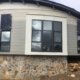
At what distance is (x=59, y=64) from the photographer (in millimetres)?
21422

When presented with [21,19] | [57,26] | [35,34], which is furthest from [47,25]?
[21,19]

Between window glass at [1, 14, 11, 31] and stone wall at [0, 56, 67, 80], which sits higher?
window glass at [1, 14, 11, 31]

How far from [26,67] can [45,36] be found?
302 cm

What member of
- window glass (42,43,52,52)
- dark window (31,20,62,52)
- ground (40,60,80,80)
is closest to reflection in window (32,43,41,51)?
dark window (31,20,62,52)

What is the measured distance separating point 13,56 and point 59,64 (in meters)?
3.90

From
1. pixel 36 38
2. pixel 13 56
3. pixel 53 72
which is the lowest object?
pixel 53 72

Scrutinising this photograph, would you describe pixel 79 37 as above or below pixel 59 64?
above

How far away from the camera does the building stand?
2094 cm

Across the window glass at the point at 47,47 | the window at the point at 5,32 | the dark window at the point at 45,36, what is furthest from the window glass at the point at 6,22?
the window glass at the point at 47,47

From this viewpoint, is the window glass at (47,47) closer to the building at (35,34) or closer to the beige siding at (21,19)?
the building at (35,34)

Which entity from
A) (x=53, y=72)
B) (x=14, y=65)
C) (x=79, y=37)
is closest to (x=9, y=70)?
(x=14, y=65)

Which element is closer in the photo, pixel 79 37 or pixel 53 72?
pixel 53 72

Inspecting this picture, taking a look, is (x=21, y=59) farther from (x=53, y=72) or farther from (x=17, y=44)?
(x=53, y=72)

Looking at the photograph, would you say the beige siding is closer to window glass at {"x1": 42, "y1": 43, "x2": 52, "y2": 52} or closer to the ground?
the ground
